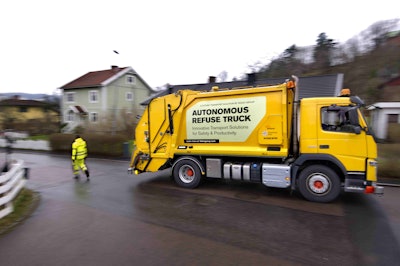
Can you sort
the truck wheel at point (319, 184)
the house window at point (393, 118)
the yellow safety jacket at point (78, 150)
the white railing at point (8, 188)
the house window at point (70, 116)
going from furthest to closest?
the house window at point (70, 116) → the house window at point (393, 118) → the yellow safety jacket at point (78, 150) → the truck wheel at point (319, 184) → the white railing at point (8, 188)

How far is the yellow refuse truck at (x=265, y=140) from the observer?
20.8 ft

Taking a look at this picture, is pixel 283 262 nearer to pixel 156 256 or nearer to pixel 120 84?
pixel 156 256

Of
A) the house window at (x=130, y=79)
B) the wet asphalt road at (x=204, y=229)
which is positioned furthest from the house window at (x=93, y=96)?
the wet asphalt road at (x=204, y=229)

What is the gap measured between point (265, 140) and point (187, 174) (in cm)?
271

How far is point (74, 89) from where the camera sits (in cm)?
3538

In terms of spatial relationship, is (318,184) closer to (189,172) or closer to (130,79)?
(189,172)

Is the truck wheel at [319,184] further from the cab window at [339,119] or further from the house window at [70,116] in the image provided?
the house window at [70,116]

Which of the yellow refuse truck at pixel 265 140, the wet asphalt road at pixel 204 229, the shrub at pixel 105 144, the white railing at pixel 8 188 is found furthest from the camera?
the shrub at pixel 105 144

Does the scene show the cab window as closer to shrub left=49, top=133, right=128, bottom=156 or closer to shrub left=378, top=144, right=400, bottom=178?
shrub left=378, top=144, right=400, bottom=178

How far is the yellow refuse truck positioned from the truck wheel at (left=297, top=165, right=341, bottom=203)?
2cm

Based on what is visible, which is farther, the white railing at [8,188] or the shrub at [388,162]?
the shrub at [388,162]

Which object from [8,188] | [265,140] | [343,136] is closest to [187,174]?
[265,140]

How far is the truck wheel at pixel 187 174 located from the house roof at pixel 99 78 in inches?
1079

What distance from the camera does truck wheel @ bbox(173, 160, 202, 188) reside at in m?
8.16
